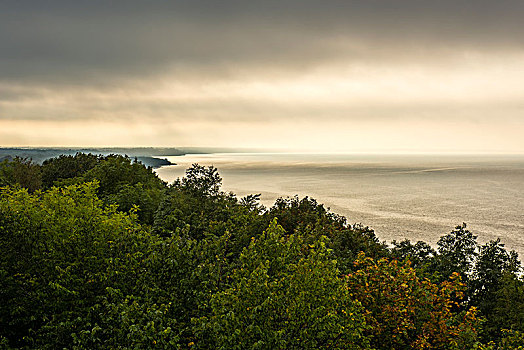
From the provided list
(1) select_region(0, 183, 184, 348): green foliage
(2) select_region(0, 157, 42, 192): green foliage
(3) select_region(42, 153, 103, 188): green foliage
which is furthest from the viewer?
(3) select_region(42, 153, 103, 188): green foliage

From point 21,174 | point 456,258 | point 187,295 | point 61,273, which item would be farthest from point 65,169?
point 456,258

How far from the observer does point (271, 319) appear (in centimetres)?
1405

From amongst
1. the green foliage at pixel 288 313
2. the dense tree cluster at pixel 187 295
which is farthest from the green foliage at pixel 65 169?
the green foliage at pixel 288 313

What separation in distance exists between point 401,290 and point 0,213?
19.0m

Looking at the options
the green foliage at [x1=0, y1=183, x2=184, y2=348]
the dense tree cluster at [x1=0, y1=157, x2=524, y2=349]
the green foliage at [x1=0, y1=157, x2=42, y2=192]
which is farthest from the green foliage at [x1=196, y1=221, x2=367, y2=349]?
the green foliage at [x1=0, y1=157, x2=42, y2=192]

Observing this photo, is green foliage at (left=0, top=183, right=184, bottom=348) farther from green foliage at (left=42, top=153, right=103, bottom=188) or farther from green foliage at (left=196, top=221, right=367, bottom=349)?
green foliage at (left=42, top=153, right=103, bottom=188)

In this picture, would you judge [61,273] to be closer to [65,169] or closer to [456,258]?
[456,258]

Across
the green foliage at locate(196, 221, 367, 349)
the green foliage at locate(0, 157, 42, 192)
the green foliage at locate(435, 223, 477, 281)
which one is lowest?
the green foliage at locate(435, 223, 477, 281)

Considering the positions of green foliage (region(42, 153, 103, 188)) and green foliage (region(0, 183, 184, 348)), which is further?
green foliage (region(42, 153, 103, 188))

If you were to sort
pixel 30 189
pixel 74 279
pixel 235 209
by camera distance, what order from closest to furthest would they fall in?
1. pixel 74 279
2. pixel 235 209
3. pixel 30 189

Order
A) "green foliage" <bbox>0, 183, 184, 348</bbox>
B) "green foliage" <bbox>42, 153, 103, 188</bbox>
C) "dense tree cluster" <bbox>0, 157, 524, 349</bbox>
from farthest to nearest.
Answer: "green foliage" <bbox>42, 153, 103, 188</bbox>
"green foliage" <bbox>0, 183, 184, 348</bbox>
"dense tree cluster" <bbox>0, 157, 524, 349</bbox>

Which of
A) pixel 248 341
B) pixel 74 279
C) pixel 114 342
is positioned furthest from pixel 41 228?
pixel 248 341

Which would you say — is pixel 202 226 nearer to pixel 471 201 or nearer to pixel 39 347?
pixel 39 347

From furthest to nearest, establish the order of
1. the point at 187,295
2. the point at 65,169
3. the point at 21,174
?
1. the point at 65,169
2. the point at 21,174
3. the point at 187,295
